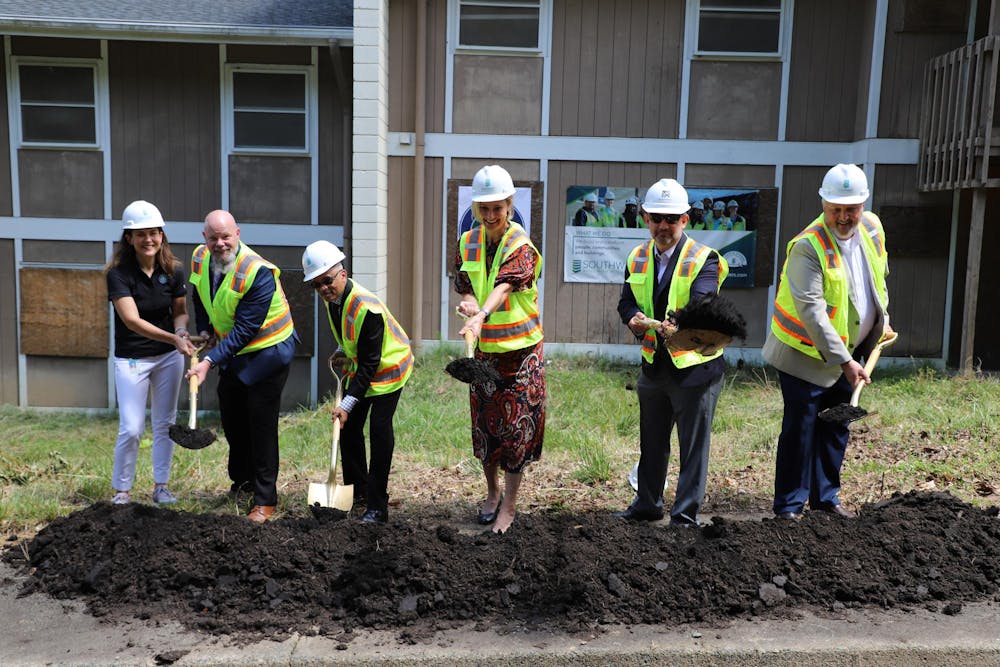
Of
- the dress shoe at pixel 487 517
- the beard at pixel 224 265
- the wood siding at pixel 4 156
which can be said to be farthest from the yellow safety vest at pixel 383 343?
the wood siding at pixel 4 156

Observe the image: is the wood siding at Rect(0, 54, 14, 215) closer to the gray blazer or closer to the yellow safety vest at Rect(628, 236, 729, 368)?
the yellow safety vest at Rect(628, 236, 729, 368)

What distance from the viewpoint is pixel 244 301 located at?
4734mm

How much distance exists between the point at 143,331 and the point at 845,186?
3.80 m

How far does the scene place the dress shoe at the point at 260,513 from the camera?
189 inches

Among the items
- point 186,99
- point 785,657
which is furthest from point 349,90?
point 785,657

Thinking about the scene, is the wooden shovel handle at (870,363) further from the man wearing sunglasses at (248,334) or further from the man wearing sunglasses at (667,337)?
the man wearing sunglasses at (248,334)

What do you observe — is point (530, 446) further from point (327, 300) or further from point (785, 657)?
point (785, 657)

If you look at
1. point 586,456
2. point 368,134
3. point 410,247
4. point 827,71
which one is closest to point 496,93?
point 368,134

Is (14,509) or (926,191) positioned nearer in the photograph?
(14,509)

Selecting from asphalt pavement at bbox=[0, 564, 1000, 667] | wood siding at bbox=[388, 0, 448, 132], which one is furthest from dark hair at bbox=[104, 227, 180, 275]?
wood siding at bbox=[388, 0, 448, 132]

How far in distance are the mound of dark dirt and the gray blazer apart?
73cm

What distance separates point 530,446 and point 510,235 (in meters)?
1.11

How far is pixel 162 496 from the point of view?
5.25m

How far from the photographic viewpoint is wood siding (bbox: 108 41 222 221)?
1166cm
